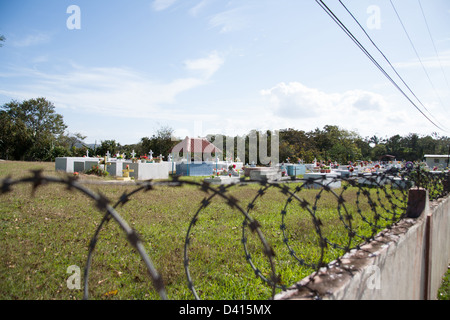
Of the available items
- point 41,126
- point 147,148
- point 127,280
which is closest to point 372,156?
point 147,148

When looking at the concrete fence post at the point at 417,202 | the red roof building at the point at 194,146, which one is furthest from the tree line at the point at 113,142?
the concrete fence post at the point at 417,202

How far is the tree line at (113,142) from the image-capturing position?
3111 centimetres

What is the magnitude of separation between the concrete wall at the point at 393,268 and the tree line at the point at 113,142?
23632mm

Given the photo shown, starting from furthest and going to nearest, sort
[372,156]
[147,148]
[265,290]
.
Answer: [372,156] < [147,148] < [265,290]

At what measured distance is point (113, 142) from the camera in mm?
31578

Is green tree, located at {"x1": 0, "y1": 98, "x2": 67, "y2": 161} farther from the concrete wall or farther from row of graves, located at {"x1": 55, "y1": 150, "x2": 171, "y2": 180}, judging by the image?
the concrete wall

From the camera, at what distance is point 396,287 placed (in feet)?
8.91

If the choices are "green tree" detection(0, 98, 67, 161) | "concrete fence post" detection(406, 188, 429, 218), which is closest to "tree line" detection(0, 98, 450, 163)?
"green tree" detection(0, 98, 67, 161)

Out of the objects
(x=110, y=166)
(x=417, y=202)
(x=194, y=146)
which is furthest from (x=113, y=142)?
(x=417, y=202)

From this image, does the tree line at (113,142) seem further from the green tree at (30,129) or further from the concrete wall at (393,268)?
the concrete wall at (393,268)

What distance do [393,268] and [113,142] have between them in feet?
106
